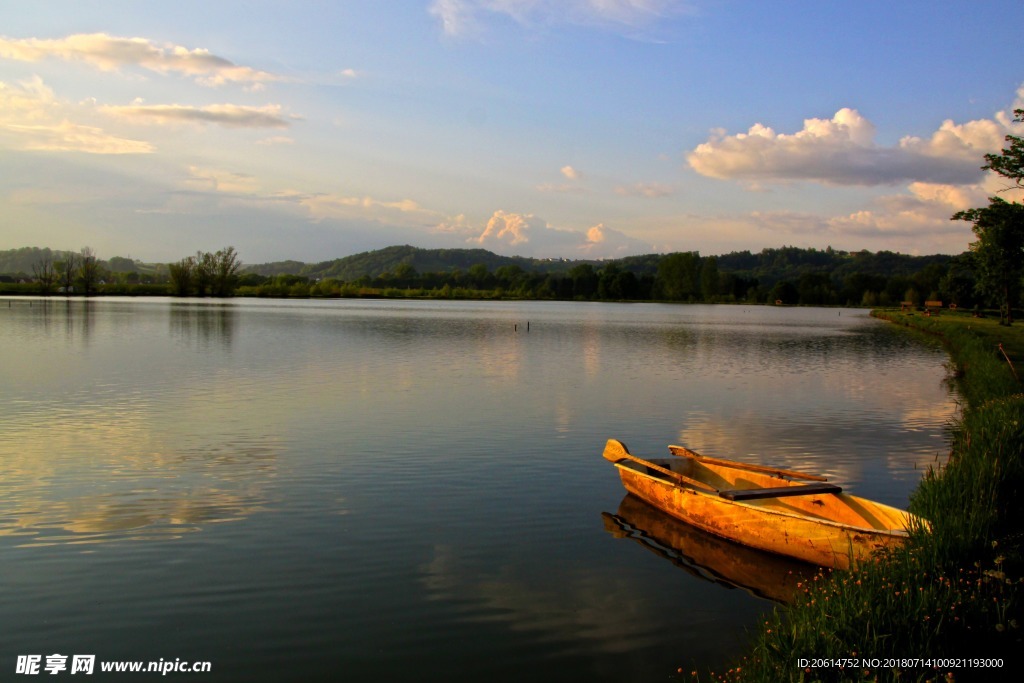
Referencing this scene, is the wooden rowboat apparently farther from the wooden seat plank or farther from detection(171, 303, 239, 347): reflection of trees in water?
detection(171, 303, 239, 347): reflection of trees in water

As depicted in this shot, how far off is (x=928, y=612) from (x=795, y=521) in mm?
4396

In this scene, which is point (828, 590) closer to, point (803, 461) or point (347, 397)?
point (803, 461)

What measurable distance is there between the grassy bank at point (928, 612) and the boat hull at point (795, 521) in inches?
35.7

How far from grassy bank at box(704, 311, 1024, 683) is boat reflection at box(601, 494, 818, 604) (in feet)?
3.08

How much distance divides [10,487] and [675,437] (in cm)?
1496

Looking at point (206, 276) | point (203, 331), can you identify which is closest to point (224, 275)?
point (206, 276)

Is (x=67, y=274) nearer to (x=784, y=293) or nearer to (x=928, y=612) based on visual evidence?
(x=784, y=293)

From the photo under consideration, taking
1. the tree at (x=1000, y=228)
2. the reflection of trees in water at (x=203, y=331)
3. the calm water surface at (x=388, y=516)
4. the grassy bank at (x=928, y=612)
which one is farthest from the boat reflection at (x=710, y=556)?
the reflection of trees in water at (x=203, y=331)

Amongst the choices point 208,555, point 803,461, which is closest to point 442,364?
point 803,461

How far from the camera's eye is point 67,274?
489 ft

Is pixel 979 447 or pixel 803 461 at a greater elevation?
pixel 979 447

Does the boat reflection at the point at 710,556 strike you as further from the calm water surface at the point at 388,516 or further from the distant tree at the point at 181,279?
the distant tree at the point at 181,279

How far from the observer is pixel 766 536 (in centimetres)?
1155

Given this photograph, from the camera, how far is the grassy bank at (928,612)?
6.04 meters
